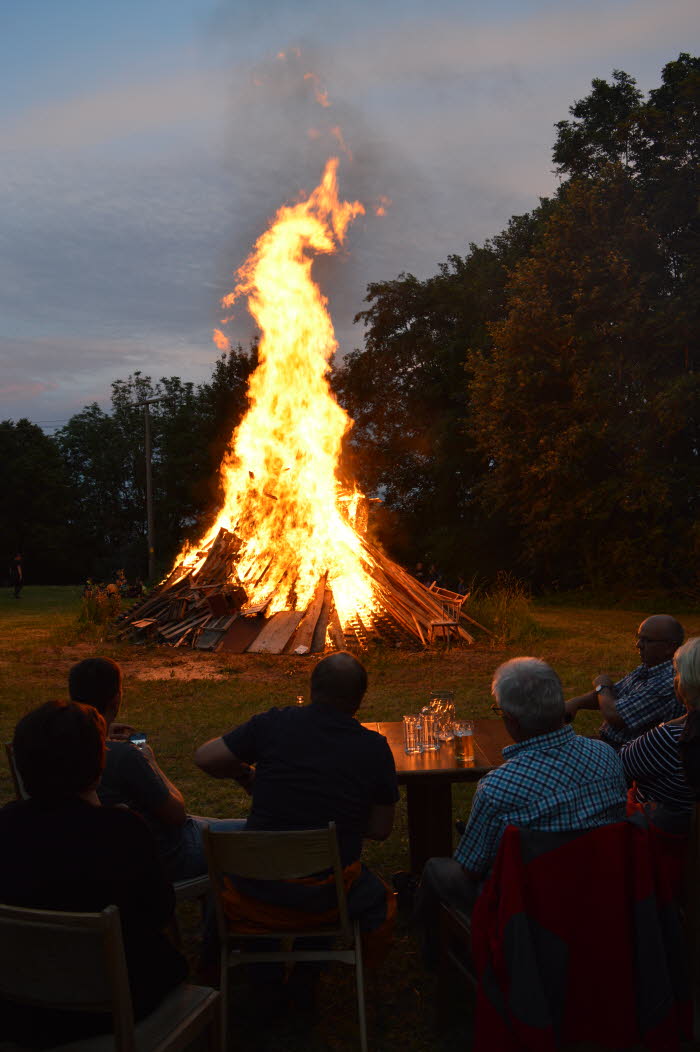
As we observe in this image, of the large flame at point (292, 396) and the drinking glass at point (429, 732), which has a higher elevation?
the large flame at point (292, 396)

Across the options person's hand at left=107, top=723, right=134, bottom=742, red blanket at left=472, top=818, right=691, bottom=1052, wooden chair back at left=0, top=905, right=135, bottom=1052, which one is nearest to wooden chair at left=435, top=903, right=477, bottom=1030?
red blanket at left=472, top=818, right=691, bottom=1052

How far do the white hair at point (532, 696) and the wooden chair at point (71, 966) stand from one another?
176 centimetres

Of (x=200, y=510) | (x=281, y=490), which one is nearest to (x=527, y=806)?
(x=281, y=490)

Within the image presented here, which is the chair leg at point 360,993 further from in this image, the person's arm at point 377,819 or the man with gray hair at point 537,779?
the man with gray hair at point 537,779

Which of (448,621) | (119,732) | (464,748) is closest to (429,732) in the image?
(464,748)

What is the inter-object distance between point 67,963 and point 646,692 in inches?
146

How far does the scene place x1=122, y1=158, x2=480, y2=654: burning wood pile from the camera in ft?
55.1

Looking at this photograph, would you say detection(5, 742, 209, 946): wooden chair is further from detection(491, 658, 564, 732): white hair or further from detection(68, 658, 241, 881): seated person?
detection(491, 658, 564, 732): white hair

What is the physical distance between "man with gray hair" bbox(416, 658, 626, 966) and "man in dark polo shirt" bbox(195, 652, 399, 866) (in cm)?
51

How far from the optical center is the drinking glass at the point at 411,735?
15.6 ft

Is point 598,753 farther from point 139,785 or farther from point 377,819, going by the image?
point 139,785

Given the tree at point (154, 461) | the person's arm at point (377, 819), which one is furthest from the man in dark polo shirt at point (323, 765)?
the tree at point (154, 461)

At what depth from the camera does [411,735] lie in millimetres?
4758

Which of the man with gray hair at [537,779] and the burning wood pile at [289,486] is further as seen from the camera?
the burning wood pile at [289,486]
